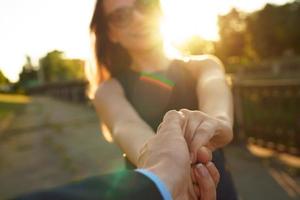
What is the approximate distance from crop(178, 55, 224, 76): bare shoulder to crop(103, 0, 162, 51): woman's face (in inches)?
7.0

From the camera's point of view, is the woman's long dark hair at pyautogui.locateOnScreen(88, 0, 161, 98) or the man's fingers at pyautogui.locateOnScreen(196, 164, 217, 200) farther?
the woman's long dark hair at pyautogui.locateOnScreen(88, 0, 161, 98)

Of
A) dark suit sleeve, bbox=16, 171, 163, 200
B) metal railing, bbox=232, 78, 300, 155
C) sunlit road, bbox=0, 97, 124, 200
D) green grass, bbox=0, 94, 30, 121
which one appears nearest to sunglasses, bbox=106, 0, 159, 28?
dark suit sleeve, bbox=16, 171, 163, 200

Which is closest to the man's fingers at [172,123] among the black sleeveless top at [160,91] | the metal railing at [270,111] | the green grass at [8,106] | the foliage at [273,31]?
the black sleeveless top at [160,91]

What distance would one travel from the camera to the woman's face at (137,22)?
2.03 m

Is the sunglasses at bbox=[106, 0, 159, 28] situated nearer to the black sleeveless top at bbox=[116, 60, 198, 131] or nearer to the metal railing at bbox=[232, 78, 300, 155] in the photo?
the black sleeveless top at bbox=[116, 60, 198, 131]

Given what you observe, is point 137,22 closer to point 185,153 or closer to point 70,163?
point 185,153

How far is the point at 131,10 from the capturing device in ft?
6.73

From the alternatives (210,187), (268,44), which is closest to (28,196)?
(210,187)

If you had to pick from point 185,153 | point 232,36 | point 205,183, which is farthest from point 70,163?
point 232,36

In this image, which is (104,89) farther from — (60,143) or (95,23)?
(60,143)

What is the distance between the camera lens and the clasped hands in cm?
95

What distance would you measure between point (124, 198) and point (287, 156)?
691cm

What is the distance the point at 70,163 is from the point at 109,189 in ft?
22.7

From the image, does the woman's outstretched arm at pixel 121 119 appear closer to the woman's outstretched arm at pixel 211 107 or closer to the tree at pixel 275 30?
the woman's outstretched arm at pixel 211 107
